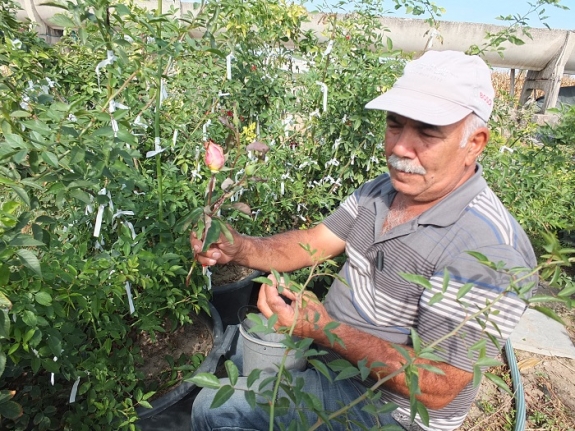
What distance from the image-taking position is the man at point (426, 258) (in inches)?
47.5

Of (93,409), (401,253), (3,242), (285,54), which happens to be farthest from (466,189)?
(285,54)

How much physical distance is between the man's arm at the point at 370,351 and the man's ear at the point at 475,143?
63 centimetres

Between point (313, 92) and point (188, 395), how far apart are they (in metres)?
1.63

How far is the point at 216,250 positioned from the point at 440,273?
2.37 ft

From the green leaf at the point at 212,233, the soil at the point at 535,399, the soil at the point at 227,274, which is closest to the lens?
the green leaf at the point at 212,233

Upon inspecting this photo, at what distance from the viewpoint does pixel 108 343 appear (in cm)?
135

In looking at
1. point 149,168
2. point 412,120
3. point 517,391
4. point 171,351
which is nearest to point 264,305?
point 412,120

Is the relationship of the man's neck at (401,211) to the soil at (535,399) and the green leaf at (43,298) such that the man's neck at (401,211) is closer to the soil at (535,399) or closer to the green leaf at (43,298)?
the green leaf at (43,298)

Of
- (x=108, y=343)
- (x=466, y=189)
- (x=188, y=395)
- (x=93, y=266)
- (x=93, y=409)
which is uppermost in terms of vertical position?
(x=466, y=189)

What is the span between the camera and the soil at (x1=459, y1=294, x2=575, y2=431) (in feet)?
7.34

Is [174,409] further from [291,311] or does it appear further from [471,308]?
[471,308]

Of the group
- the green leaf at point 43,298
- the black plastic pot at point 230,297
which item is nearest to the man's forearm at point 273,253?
the black plastic pot at point 230,297

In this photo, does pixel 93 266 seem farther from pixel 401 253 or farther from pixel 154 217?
pixel 401 253

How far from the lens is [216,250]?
1.50m
